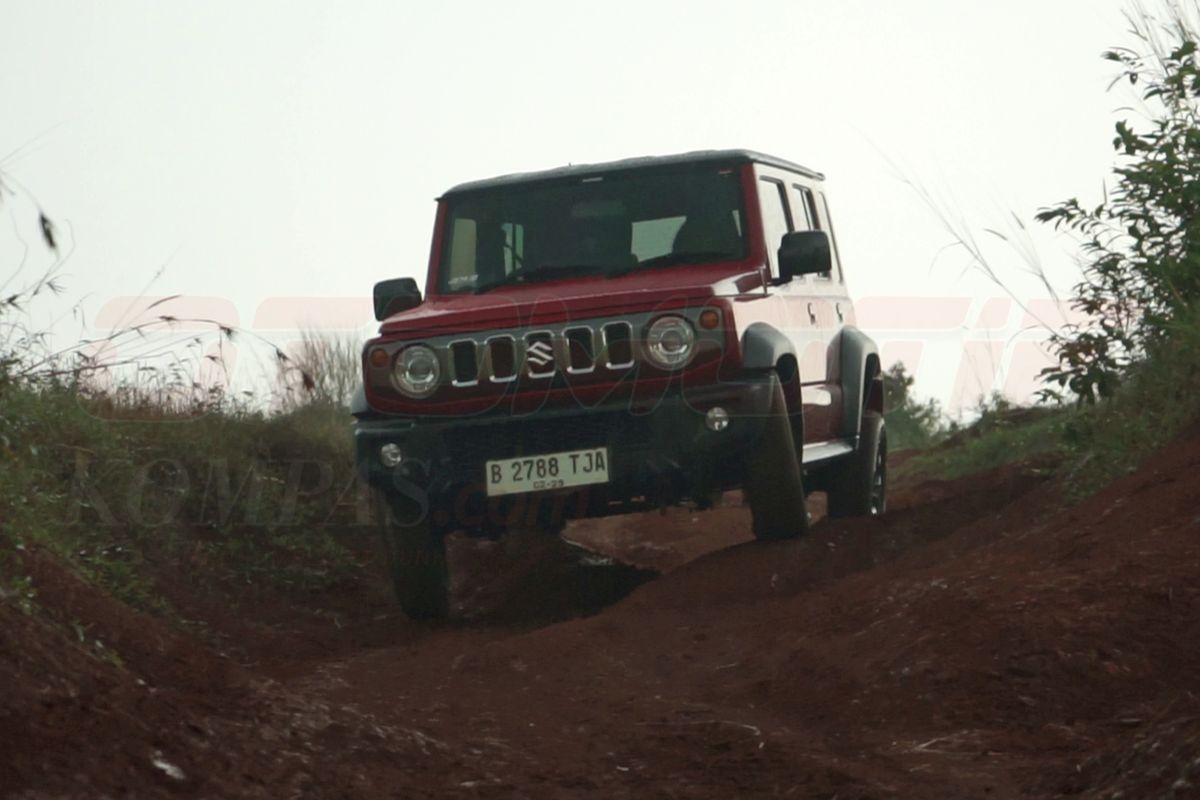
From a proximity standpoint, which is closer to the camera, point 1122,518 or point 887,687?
point 887,687

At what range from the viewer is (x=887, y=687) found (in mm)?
5184

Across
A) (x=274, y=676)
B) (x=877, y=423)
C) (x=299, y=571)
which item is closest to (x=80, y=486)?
(x=299, y=571)

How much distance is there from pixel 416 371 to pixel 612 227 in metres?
1.33

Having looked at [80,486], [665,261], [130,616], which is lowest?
[130,616]

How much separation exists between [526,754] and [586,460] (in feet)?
8.29

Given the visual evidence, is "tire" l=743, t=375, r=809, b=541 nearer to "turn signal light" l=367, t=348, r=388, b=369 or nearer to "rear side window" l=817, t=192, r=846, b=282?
"turn signal light" l=367, t=348, r=388, b=369

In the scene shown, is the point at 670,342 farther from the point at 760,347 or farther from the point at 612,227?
the point at 612,227

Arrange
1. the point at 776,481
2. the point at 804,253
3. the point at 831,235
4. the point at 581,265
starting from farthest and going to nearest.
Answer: the point at 831,235 < the point at 581,265 < the point at 804,253 < the point at 776,481

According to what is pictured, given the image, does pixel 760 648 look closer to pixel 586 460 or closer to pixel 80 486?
pixel 586 460

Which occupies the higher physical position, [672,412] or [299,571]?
[672,412]

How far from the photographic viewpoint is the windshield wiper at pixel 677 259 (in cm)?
798

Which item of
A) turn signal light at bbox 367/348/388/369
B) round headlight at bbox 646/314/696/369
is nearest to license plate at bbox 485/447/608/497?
round headlight at bbox 646/314/696/369

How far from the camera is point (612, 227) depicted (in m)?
8.11

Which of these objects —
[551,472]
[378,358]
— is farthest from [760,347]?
[378,358]
